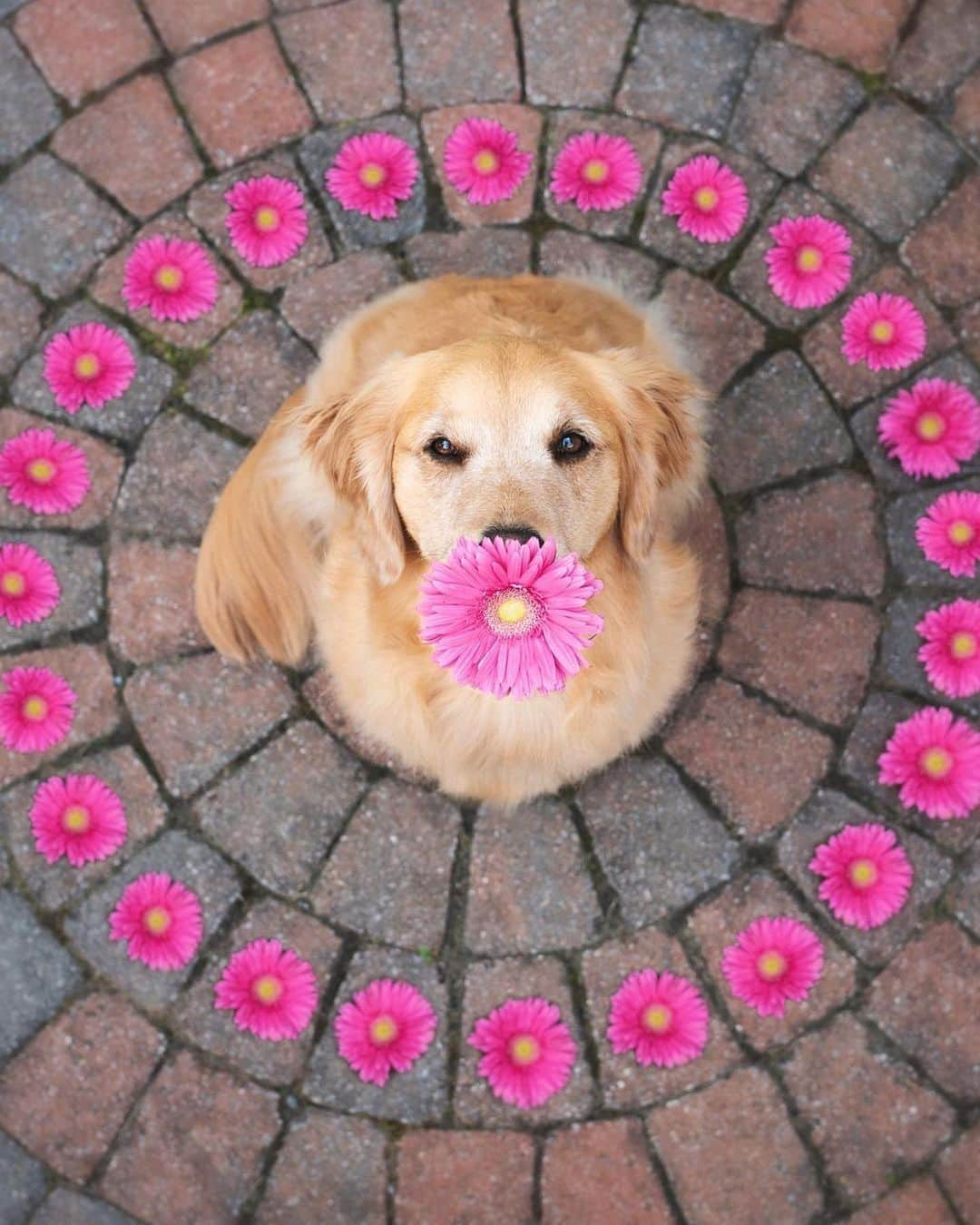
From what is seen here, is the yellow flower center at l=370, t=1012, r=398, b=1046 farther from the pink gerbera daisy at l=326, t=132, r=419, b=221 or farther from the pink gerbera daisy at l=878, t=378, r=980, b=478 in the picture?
Result: the pink gerbera daisy at l=326, t=132, r=419, b=221

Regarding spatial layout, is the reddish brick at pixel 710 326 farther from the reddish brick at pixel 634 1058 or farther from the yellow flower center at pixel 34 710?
the yellow flower center at pixel 34 710

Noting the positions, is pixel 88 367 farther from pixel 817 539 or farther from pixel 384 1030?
pixel 817 539

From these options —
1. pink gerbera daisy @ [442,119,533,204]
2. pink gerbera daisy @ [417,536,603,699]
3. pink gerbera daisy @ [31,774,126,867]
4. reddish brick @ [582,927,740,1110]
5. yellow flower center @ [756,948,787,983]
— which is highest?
pink gerbera daisy @ [442,119,533,204]

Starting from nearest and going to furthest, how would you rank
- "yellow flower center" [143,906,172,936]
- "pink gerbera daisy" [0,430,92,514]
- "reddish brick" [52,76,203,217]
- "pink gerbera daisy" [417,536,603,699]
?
"pink gerbera daisy" [417,536,603,699], "yellow flower center" [143,906,172,936], "pink gerbera daisy" [0,430,92,514], "reddish brick" [52,76,203,217]

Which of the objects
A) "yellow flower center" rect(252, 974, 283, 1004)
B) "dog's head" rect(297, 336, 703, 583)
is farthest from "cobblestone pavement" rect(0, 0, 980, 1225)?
"dog's head" rect(297, 336, 703, 583)

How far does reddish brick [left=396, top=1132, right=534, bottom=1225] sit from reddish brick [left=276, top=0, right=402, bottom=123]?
3.15 meters

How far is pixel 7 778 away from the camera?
12.7 ft

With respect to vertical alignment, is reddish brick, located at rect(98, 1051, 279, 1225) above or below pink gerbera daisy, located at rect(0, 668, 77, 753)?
below

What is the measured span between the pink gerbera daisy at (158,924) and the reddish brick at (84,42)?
2.54 metres

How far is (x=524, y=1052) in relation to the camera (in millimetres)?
3686

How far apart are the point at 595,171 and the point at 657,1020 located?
2.59 meters

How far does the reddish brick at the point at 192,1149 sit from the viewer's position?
12.0ft

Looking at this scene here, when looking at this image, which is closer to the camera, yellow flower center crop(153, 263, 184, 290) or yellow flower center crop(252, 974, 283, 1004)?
yellow flower center crop(252, 974, 283, 1004)

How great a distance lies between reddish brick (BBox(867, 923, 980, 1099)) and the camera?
12.2ft
